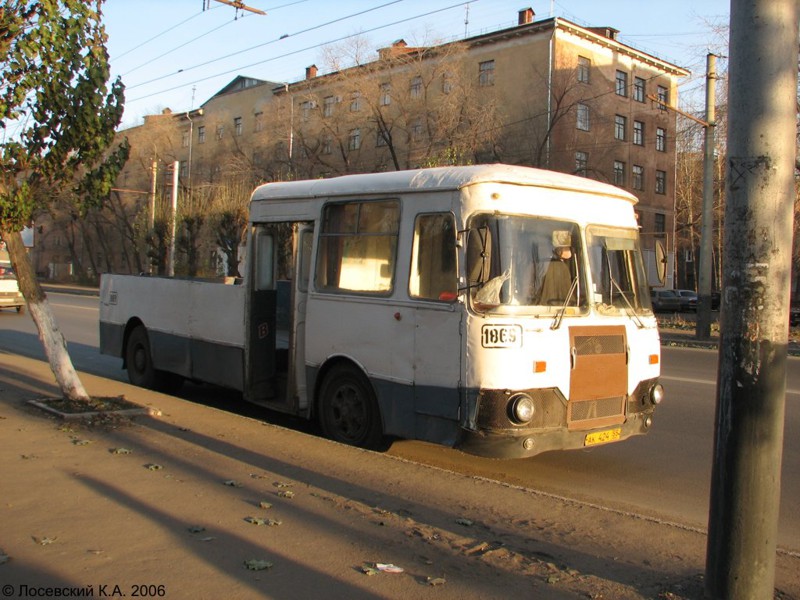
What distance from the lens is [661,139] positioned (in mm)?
53094

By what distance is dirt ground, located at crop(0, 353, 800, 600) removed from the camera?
4004 mm

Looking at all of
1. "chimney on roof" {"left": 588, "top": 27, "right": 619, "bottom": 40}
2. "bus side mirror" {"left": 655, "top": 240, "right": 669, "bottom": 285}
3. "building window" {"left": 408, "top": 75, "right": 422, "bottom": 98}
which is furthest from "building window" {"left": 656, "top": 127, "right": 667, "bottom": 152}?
"bus side mirror" {"left": 655, "top": 240, "right": 669, "bottom": 285}

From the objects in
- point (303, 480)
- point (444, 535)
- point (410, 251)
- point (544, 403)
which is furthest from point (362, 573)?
point (410, 251)

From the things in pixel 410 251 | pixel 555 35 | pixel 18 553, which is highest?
pixel 555 35

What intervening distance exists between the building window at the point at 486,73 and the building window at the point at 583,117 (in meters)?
5.40

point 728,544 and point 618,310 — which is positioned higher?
point 618,310

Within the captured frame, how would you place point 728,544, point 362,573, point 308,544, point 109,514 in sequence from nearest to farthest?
point 728,544
point 362,573
point 308,544
point 109,514

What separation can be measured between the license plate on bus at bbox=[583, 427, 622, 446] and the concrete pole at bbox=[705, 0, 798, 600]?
2.79 metres

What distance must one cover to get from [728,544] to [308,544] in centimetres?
232

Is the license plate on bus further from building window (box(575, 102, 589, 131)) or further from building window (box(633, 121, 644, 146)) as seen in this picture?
building window (box(633, 121, 644, 146))

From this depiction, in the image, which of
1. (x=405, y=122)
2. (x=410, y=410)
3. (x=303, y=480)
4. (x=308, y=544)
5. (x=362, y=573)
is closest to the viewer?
(x=362, y=573)

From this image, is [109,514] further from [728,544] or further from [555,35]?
[555,35]

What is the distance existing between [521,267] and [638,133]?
48350 mm

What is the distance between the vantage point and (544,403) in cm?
623
